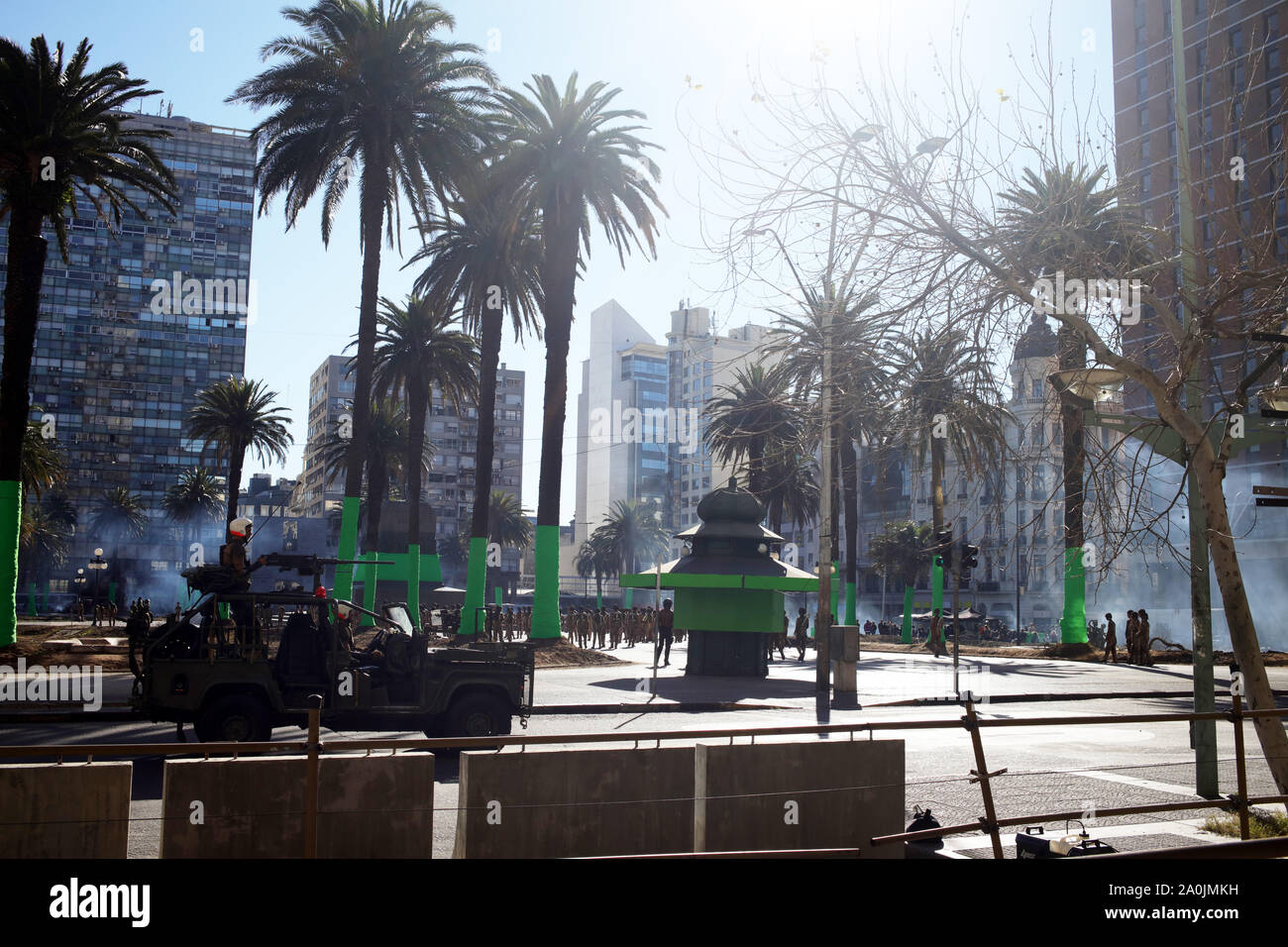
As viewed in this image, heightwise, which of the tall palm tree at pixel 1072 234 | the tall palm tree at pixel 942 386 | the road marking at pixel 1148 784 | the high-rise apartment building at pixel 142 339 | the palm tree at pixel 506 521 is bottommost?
the road marking at pixel 1148 784

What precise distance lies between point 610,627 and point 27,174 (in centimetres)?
2764

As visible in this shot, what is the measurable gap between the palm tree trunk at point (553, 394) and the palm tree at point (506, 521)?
62219 mm

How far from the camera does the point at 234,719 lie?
11.8 m

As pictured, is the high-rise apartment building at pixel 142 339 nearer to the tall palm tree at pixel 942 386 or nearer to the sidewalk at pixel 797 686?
the sidewalk at pixel 797 686

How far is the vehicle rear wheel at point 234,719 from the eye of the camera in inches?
461

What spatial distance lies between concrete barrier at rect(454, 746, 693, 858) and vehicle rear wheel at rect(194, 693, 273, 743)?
662 centimetres

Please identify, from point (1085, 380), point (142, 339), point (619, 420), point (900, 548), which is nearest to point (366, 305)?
point (1085, 380)

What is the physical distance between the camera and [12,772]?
5.19 metres

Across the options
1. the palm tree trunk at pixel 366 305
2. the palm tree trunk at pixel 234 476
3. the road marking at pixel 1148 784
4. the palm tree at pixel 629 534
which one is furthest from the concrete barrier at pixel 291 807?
the palm tree at pixel 629 534

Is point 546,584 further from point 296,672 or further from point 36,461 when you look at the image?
point 36,461
